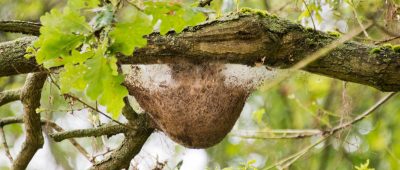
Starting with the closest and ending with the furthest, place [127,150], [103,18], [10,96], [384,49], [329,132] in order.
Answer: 1. [103,18]
2. [384,49]
3. [127,150]
4. [10,96]
5. [329,132]

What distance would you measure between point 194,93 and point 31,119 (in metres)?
0.81

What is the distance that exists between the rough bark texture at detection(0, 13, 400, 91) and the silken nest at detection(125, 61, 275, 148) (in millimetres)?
128

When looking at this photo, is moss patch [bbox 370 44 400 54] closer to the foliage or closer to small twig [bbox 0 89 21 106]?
the foliage

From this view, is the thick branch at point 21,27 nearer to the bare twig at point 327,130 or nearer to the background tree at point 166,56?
the background tree at point 166,56

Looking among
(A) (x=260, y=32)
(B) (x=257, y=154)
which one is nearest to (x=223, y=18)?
(A) (x=260, y=32)

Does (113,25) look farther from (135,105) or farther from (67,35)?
(135,105)

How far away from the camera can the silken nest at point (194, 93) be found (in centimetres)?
277

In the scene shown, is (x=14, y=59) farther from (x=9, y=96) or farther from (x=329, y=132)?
(x=329, y=132)

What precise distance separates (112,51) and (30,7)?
110 inches

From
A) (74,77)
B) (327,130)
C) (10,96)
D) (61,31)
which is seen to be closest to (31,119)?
(10,96)

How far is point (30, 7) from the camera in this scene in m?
4.40

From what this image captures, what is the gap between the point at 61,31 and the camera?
5.81 ft

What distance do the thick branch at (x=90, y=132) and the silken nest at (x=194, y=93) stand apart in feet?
0.90

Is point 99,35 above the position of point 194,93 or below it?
above
